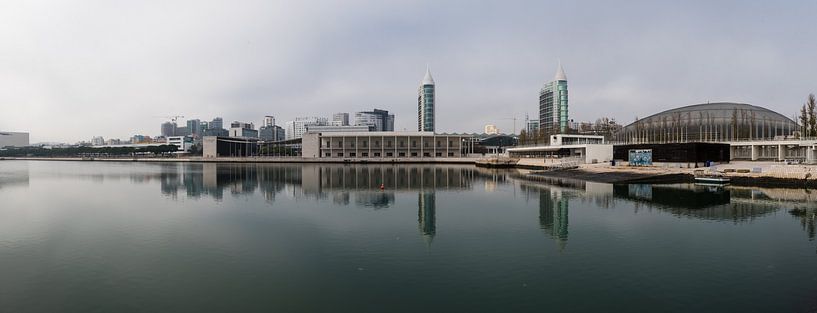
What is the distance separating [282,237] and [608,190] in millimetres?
39458

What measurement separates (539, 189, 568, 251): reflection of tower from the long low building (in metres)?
106

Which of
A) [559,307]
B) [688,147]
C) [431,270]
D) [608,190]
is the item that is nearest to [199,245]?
[431,270]

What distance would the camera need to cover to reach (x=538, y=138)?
152m

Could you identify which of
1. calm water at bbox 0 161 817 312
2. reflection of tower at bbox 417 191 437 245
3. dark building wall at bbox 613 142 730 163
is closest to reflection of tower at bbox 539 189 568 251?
calm water at bbox 0 161 817 312

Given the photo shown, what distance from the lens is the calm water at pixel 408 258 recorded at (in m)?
13.5

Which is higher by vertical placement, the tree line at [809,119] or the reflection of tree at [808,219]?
the tree line at [809,119]

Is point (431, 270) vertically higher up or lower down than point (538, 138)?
lower down

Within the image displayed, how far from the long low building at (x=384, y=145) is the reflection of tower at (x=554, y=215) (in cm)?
10634

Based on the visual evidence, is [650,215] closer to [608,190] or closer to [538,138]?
[608,190]

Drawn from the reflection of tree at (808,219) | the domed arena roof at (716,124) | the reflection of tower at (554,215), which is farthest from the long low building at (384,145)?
the reflection of tree at (808,219)

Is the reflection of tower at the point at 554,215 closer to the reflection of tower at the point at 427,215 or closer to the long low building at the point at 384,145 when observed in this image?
the reflection of tower at the point at 427,215

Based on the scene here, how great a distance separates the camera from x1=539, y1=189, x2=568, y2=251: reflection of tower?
2383 centimetres

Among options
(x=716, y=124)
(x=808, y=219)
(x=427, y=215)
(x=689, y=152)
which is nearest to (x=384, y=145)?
(x=716, y=124)

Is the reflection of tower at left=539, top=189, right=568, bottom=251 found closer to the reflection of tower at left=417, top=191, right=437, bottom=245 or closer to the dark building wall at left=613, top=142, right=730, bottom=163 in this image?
the reflection of tower at left=417, top=191, right=437, bottom=245
